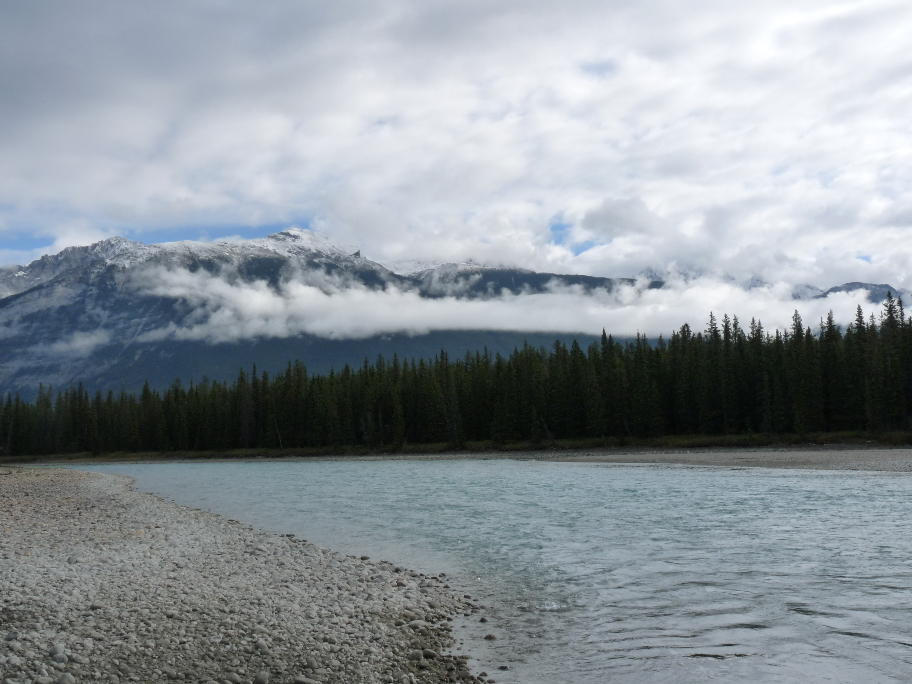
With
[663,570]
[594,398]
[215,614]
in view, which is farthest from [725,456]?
[215,614]

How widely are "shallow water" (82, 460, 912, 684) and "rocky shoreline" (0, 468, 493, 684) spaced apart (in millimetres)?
1290

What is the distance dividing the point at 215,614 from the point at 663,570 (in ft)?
33.7

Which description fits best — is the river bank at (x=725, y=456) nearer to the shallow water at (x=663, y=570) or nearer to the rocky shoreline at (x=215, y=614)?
the shallow water at (x=663, y=570)

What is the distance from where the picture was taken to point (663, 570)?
15.9 meters

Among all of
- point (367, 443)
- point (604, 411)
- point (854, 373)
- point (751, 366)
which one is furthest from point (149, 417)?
point (854, 373)

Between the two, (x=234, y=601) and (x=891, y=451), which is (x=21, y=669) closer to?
(x=234, y=601)

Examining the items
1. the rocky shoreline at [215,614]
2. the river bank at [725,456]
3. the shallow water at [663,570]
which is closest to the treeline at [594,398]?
the river bank at [725,456]

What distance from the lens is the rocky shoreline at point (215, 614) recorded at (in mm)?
9414

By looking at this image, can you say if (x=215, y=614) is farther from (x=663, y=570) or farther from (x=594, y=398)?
(x=594, y=398)

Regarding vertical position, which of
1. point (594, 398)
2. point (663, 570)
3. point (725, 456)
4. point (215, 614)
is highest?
point (594, 398)

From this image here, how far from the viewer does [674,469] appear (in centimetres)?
5444

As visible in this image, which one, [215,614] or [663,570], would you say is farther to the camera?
[663,570]

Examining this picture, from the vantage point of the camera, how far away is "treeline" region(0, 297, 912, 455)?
86.0m

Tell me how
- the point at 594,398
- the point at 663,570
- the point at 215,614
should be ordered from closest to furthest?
the point at 215,614 → the point at 663,570 → the point at 594,398
